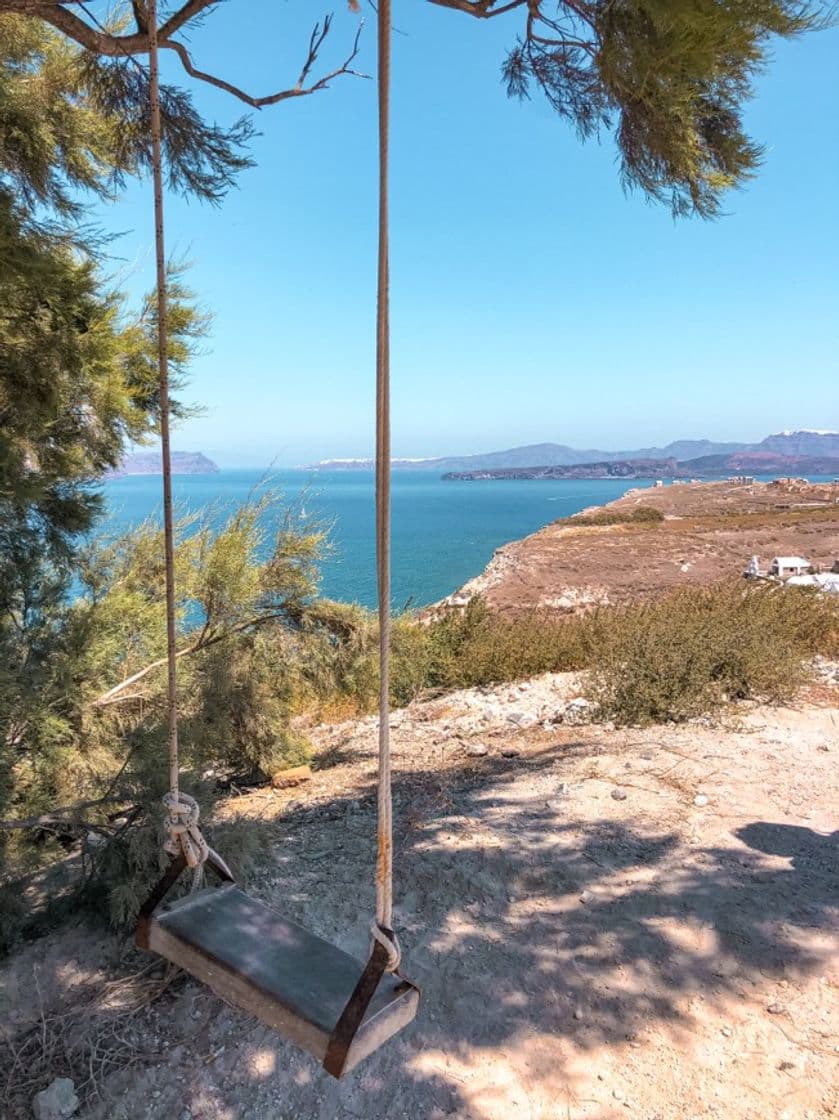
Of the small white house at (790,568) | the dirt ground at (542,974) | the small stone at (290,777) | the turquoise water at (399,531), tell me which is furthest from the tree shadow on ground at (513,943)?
the small white house at (790,568)

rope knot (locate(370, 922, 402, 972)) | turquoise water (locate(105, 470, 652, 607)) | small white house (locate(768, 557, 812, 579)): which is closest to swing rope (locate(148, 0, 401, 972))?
rope knot (locate(370, 922, 402, 972))

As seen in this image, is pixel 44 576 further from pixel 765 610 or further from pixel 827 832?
pixel 765 610

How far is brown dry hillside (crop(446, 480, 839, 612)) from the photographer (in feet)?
60.2

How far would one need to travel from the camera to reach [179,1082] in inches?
82.0

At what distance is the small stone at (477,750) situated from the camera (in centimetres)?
534

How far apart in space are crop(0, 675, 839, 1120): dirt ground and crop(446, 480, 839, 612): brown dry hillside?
9.15 meters

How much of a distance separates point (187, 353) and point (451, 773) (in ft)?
13.4

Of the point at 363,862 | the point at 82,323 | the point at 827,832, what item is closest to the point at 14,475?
the point at 82,323

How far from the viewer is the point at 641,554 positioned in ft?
83.3

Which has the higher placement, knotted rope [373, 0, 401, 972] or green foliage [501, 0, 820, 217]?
green foliage [501, 0, 820, 217]

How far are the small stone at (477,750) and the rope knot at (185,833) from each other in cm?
388

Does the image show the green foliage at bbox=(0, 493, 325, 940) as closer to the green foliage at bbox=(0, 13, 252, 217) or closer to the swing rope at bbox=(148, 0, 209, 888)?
the swing rope at bbox=(148, 0, 209, 888)

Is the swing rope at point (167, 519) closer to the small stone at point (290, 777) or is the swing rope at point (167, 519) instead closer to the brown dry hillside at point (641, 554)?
the small stone at point (290, 777)

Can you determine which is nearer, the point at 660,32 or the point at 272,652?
the point at 660,32
